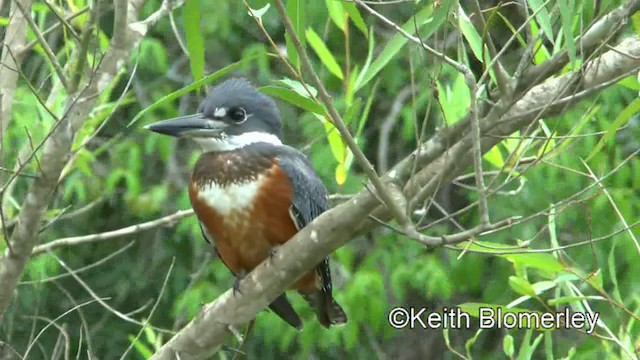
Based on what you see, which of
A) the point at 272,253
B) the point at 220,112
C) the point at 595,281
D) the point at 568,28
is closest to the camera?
the point at 568,28

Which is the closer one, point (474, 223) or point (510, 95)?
point (510, 95)

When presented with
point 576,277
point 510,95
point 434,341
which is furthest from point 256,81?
point 510,95

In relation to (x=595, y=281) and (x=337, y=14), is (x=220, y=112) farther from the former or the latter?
(x=595, y=281)

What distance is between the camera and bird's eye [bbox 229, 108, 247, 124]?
260cm

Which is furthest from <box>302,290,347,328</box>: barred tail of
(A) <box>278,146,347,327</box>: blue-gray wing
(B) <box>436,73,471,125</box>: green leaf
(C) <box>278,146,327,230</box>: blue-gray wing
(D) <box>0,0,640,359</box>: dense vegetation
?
(B) <box>436,73,471,125</box>: green leaf

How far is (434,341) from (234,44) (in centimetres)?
151

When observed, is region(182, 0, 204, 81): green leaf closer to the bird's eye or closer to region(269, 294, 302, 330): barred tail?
the bird's eye

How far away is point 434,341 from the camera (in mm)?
5133

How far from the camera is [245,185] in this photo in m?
2.51

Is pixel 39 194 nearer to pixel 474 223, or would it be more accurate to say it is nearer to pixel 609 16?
pixel 609 16

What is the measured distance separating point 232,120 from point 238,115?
2 centimetres

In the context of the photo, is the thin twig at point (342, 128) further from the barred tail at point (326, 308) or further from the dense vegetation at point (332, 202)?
the dense vegetation at point (332, 202)

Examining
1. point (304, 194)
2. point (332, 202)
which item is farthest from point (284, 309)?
point (332, 202)

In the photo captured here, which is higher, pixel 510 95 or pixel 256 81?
pixel 510 95
